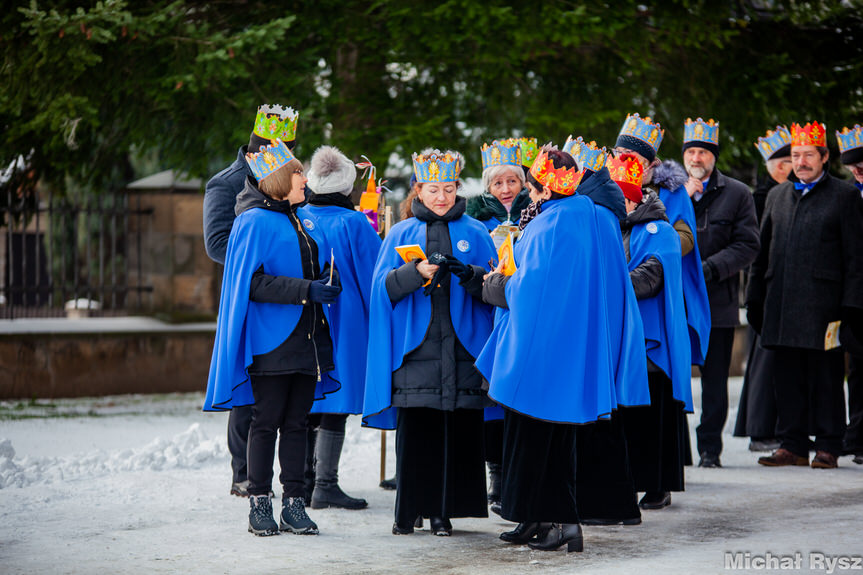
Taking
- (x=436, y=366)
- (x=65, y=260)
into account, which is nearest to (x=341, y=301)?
(x=436, y=366)

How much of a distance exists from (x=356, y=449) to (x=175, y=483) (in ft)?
6.57

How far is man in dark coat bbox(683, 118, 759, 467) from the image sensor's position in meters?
8.28

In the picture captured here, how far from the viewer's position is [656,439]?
22.0 ft

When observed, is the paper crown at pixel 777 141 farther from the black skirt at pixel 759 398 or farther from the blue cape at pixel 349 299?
the blue cape at pixel 349 299

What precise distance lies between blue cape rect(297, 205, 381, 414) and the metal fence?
6829mm

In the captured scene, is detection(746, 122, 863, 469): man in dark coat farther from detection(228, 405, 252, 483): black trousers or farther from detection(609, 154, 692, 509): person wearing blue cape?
detection(228, 405, 252, 483): black trousers

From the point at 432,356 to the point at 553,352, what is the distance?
77cm

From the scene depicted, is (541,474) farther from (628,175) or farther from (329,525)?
(628,175)

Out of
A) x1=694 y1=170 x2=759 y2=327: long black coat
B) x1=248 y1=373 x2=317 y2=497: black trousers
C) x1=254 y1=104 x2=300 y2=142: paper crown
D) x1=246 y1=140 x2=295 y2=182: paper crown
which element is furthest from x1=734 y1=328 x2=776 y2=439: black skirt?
x1=246 y1=140 x2=295 y2=182: paper crown

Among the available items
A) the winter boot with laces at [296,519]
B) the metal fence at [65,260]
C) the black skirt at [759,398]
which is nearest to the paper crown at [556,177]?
the winter boot with laces at [296,519]

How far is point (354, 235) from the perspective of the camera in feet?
22.7

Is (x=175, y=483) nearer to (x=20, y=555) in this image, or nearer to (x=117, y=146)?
(x=20, y=555)

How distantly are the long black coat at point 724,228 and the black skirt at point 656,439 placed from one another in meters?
1.77

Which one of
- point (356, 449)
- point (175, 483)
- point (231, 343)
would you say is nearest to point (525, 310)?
point (231, 343)
